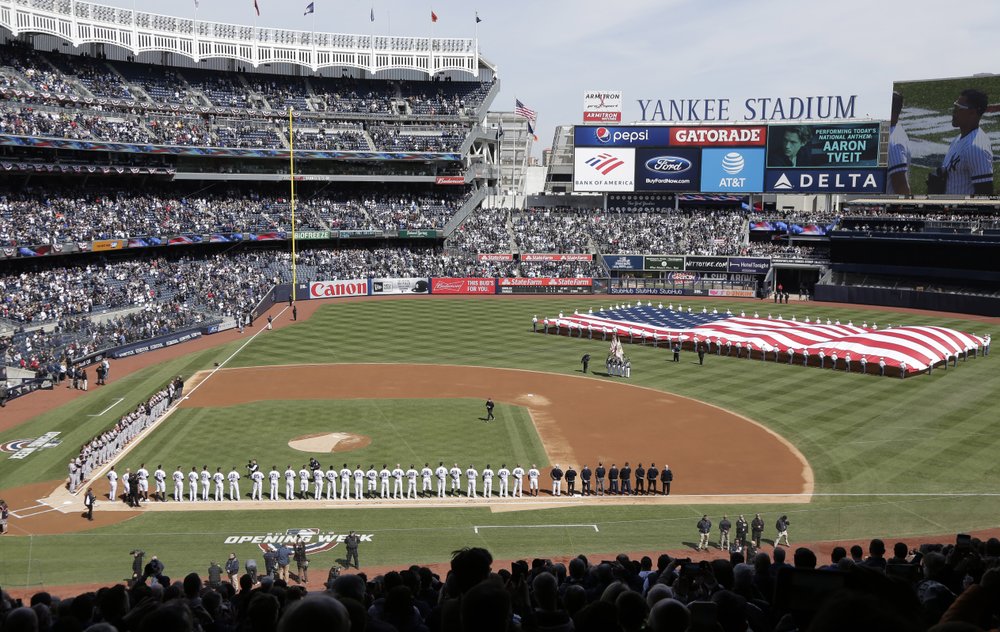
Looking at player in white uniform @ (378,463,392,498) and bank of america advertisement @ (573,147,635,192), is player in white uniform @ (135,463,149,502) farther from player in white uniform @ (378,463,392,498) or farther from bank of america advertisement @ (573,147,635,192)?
bank of america advertisement @ (573,147,635,192)

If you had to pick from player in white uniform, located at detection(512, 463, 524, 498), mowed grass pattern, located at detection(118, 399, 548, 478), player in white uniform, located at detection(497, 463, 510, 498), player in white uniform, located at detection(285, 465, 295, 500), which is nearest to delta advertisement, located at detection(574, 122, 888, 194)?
mowed grass pattern, located at detection(118, 399, 548, 478)

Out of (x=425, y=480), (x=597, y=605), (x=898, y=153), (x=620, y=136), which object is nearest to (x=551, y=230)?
(x=620, y=136)

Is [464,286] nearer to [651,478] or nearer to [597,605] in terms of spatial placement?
[651,478]

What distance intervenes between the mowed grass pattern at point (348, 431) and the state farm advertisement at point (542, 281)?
44705 mm

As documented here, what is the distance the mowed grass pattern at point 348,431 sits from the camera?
29438 mm

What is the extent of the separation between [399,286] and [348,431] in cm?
4819

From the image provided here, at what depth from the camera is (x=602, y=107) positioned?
3637 inches

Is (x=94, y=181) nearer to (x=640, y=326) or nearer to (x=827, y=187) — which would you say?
(x=640, y=326)

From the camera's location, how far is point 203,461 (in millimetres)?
29219

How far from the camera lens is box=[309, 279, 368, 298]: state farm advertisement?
7600cm

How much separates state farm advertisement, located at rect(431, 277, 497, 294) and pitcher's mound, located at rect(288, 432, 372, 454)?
49.1m

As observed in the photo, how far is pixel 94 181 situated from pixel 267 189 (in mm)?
19071

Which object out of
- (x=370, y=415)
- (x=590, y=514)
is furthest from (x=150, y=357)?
(x=590, y=514)

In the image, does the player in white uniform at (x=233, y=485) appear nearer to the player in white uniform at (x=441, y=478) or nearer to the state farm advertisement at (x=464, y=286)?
the player in white uniform at (x=441, y=478)
